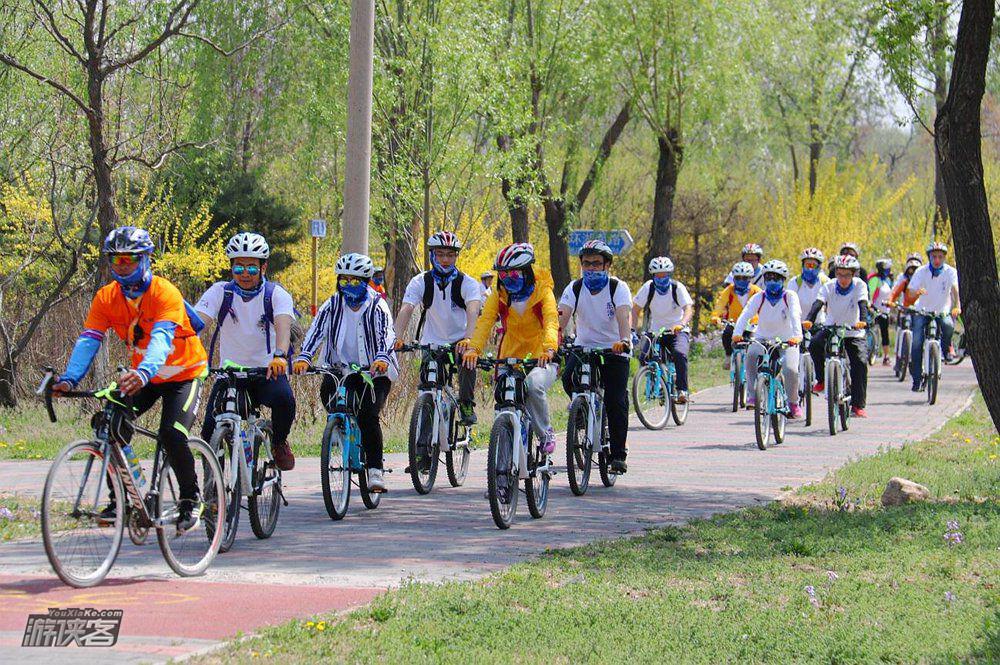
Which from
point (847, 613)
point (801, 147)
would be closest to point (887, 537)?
point (847, 613)

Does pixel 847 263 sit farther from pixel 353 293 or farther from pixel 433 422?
pixel 353 293

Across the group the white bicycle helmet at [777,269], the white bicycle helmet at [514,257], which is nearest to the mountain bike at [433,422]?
the white bicycle helmet at [514,257]

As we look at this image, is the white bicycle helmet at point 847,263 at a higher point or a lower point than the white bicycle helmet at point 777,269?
higher

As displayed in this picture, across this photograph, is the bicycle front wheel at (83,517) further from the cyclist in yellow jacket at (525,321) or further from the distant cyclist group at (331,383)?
the cyclist in yellow jacket at (525,321)

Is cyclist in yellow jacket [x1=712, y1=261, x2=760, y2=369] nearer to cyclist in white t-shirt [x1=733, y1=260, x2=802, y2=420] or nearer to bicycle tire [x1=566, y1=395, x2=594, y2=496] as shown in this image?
cyclist in white t-shirt [x1=733, y1=260, x2=802, y2=420]

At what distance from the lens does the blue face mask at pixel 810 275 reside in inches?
765

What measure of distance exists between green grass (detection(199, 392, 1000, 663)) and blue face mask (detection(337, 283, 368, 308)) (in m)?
2.82

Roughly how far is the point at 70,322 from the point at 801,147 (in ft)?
132

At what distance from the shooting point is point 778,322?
16578 millimetres

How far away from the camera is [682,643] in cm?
675

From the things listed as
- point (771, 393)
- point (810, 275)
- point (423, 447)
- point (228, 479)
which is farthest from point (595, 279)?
point (810, 275)

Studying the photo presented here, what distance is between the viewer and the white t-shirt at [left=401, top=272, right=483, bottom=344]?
1272 cm

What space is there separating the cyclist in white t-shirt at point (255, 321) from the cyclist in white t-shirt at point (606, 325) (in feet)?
10.4

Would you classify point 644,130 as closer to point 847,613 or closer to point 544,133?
point 544,133
